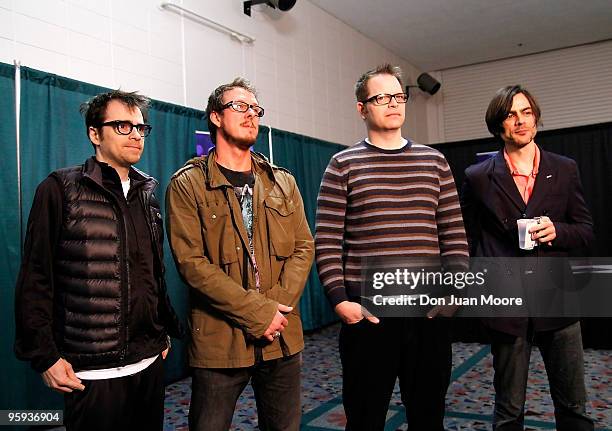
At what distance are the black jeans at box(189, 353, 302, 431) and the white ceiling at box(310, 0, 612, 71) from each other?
5.30 metres

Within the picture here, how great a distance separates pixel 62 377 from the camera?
147 cm

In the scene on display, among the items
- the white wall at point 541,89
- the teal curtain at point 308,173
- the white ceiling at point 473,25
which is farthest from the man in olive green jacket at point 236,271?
the white wall at point 541,89

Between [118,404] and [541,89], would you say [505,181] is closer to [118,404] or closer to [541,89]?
[118,404]

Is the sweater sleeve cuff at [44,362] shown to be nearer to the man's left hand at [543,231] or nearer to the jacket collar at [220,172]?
the jacket collar at [220,172]

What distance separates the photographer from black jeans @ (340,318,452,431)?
5.58 feet

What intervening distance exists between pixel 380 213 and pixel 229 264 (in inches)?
19.8

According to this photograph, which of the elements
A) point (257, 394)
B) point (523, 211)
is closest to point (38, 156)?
point (257, 394)

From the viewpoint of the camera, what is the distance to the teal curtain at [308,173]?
17.9 feet

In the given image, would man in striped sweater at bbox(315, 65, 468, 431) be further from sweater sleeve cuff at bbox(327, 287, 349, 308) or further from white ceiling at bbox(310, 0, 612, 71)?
white ceiling at bbox(310, 0, 612, 71)

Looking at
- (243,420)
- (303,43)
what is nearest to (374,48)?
Answer: (303,43)

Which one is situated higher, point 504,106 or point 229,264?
point 504,106

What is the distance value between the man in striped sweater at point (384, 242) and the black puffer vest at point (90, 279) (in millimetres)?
629

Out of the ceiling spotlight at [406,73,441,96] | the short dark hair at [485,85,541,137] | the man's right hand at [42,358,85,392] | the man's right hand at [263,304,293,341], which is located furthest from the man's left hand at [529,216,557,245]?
the ceiling spotlight at [406,73,441,96]

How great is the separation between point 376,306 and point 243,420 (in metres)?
1.64
